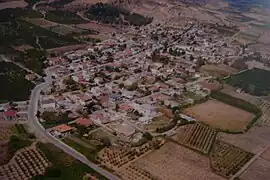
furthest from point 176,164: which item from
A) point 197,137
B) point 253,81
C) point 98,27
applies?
point 98,27

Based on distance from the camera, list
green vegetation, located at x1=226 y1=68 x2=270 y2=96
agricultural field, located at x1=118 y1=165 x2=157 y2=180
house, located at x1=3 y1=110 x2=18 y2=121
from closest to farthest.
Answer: agricultural field, located at x1=118 y1=165 x2=157 y2=180, house, located at x1=3 y1=110 x2=18 y2=121, green vegetation, located at x1=226 y1=68 x2=270 y2=96

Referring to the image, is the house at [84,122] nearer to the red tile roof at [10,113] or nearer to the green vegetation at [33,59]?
the red tile roof at [10,113]

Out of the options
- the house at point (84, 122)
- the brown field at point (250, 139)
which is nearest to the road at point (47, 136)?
the house at point (84, 122)

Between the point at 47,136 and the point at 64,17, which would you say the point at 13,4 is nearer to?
the point at 64,17

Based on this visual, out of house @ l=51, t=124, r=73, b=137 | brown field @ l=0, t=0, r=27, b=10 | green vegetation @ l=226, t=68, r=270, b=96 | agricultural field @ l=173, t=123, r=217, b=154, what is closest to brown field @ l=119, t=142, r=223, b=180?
agricultural field @ l=173, t=123, r=217, b=154

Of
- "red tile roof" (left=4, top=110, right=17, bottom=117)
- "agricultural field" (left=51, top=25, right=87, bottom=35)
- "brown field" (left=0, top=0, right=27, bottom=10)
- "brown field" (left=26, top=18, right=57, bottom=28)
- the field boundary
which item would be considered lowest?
"red tile roof" (left=4, top=110, right=17, bottom=117)

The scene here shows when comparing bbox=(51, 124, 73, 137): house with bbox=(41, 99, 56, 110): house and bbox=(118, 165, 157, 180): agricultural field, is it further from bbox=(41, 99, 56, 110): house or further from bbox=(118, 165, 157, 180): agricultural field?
bbox=(118, 165, 157, 180): agricultural field
